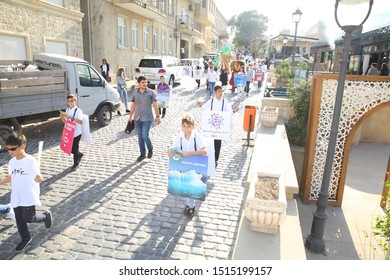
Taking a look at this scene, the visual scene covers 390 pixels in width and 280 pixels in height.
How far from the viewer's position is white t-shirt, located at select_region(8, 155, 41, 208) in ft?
12.6

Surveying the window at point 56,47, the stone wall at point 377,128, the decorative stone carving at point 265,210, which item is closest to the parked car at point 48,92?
the window at point 56,47

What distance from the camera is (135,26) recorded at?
80.8 ft

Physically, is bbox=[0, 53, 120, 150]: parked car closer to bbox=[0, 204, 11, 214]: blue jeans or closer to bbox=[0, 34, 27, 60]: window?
bbox=[0, 204, 11, 214]: blue jeans

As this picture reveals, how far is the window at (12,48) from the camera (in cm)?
1235

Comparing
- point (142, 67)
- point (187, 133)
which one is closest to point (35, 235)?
point (187, 133)

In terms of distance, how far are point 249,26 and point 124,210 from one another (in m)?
95.7

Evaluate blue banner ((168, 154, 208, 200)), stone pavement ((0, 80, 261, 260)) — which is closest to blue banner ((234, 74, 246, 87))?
stone pavement ((0, 80, 261, 260))

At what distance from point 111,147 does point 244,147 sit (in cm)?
379

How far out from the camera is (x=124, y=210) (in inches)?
203

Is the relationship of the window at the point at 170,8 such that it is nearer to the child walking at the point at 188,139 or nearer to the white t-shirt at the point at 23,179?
the child walking at the point at 188,139

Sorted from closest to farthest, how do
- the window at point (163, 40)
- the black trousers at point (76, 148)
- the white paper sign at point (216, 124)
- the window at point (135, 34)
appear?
the black trousers at point (76, 148), the white paper sign at point (216, 124), the window at point (135, 34), the window at point (163, 40)

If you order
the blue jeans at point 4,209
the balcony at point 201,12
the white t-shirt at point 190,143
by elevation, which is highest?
the balcony at point 201,12

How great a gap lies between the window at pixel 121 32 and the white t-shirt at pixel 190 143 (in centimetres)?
1933
